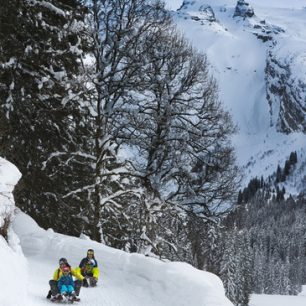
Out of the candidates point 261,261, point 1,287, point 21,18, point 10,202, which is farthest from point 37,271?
point 261,261

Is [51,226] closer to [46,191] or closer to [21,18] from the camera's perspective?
[46,191]

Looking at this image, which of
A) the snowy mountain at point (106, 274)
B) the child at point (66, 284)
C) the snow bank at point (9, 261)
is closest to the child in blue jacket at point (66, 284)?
the child at point (66, 284)

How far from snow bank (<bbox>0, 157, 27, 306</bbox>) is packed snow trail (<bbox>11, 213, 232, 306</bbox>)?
0.44 meters

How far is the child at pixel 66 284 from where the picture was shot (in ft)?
35.2

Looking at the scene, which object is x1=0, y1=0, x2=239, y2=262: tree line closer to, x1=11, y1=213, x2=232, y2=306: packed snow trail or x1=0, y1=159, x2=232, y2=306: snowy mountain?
x1=11, y1=213, x2=232, y2=306: packed snow trail

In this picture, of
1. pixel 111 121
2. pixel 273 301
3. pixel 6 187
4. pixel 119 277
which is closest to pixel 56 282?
pixel 6 187

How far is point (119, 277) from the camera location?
45.1 ft

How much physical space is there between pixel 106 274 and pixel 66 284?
125 inches

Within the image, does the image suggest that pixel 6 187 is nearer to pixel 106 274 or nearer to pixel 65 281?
pixel 65 281

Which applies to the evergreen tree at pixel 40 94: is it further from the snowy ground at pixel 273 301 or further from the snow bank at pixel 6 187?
the snowy ground at pixel 273 301

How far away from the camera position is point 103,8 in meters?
16.7

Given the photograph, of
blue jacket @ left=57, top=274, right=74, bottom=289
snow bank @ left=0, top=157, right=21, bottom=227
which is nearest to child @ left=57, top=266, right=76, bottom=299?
blue jacket @ left=57, top=274, right=74, bottom=289

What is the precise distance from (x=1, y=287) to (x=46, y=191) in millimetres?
8975

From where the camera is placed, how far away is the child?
35.2 ft
